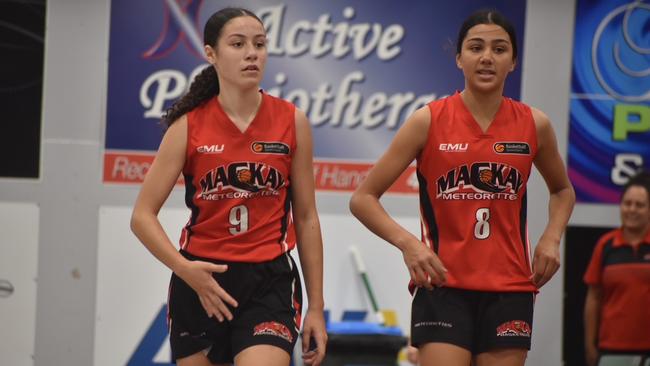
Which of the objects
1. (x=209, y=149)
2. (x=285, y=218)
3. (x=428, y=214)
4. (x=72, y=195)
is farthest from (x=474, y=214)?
(x=72, y=195)

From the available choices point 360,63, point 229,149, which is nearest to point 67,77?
point 360,63

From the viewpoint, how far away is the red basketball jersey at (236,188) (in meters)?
3.68

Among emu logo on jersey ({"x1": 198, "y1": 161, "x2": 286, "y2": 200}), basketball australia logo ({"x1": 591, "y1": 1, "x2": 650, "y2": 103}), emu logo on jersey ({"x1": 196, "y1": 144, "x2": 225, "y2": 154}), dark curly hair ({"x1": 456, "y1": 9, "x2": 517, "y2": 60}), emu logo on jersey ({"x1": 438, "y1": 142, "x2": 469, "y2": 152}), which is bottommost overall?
emu logo on jersey ({"x1": 198, "y1": 161, "x2": 286, "y2": 200})

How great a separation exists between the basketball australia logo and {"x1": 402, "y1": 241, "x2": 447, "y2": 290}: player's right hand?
11.8ft

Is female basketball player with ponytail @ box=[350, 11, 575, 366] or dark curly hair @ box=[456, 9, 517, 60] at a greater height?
dark curly hair @ box=[456, 9, 517, 60]

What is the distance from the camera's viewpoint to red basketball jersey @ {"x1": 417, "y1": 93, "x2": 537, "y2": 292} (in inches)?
146

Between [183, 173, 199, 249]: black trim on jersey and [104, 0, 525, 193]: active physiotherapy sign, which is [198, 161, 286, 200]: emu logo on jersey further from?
[104, 0, 525, 193]: active physiotherapy sign

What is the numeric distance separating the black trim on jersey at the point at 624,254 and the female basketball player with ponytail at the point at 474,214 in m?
2.68

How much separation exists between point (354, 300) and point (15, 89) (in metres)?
2.58

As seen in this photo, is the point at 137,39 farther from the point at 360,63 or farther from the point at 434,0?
the point at 434,0

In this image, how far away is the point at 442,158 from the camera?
380 cm

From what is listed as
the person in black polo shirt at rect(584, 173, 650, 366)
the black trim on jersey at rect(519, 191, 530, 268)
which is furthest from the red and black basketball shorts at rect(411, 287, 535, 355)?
Result: the person in black polo shirt at rect(584, 173, 650, 366)

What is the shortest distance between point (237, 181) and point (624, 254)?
356cm

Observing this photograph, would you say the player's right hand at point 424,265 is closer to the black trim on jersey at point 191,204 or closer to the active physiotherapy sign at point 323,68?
the black trim on jersey at point 191,204
